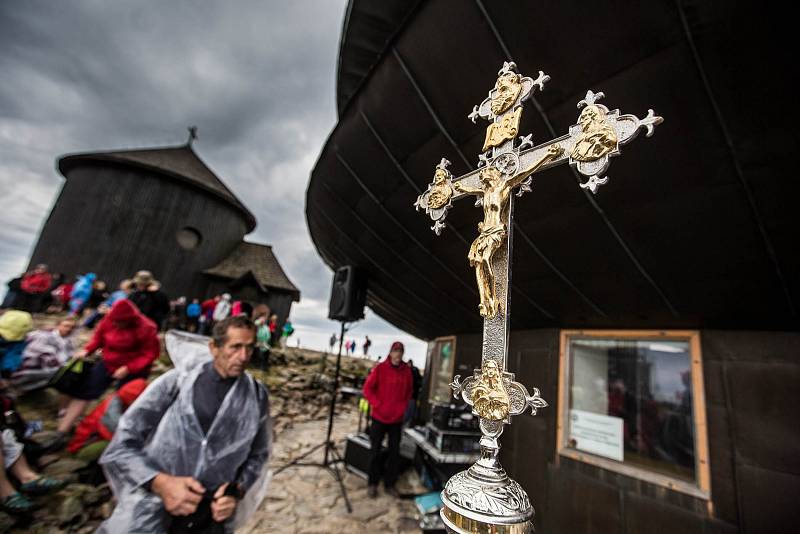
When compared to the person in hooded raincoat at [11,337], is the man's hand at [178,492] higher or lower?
lower

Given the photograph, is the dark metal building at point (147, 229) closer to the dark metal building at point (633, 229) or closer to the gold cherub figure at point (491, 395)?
the dark metal building at point (633, 229)

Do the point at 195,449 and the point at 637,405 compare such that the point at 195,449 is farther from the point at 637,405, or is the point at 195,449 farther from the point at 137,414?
the point at 637,405

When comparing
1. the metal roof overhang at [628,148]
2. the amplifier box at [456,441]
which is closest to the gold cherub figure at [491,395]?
the metal roof overhang at [628,148]

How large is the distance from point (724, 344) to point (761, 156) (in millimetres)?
1897

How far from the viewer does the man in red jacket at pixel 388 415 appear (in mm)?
4652

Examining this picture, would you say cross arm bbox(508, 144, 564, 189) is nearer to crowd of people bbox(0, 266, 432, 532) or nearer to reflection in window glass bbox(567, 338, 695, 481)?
crowd of people bbox(0, 266, 432, 532)

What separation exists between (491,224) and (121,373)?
198 inches

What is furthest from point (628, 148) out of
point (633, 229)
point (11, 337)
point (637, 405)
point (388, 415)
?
point (11, 337)

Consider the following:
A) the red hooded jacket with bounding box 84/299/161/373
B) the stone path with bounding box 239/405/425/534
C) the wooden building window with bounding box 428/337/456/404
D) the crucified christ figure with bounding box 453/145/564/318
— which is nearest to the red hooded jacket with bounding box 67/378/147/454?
the red hooded jacket with bounding box 84/299/161/373

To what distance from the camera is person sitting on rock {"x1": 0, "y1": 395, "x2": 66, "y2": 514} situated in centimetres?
291

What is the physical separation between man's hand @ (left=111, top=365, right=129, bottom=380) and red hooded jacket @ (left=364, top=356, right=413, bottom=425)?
125 inches

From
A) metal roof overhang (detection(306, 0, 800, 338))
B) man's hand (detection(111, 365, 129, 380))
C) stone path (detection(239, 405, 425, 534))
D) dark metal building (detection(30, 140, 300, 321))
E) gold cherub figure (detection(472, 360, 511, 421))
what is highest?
dark metal building (detection(30, 140, 300, 321))

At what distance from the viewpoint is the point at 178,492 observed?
1.81 m

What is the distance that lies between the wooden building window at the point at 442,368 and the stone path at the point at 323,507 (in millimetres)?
2147
